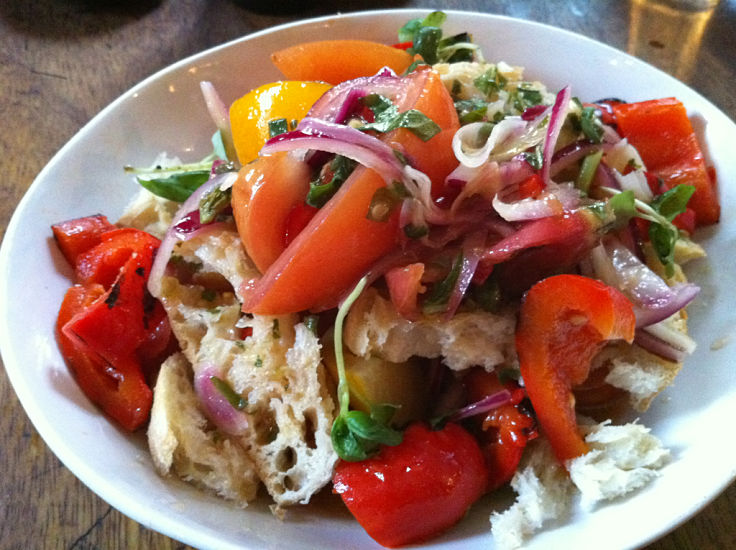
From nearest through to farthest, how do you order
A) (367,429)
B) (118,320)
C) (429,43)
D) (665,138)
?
(367,429) → (118,320) → (665,138) → (429,43)

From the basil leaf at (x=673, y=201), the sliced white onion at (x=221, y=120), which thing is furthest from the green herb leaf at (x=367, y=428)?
the basil leaf at (x=673, y=201)

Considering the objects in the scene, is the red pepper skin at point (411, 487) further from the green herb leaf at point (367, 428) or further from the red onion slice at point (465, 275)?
the red onion slice at point (465, 275)

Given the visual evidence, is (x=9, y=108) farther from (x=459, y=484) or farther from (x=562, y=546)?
(x=562, y=546)

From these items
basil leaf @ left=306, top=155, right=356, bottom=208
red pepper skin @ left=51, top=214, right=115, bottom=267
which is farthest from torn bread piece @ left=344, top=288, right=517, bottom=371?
red pepper skin @ left=51, top=214, right=115, bottom=267

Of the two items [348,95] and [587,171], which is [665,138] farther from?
[348,95]

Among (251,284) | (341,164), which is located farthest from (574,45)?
(251,284)

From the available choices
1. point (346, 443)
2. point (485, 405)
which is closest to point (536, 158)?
point (485, 405)
